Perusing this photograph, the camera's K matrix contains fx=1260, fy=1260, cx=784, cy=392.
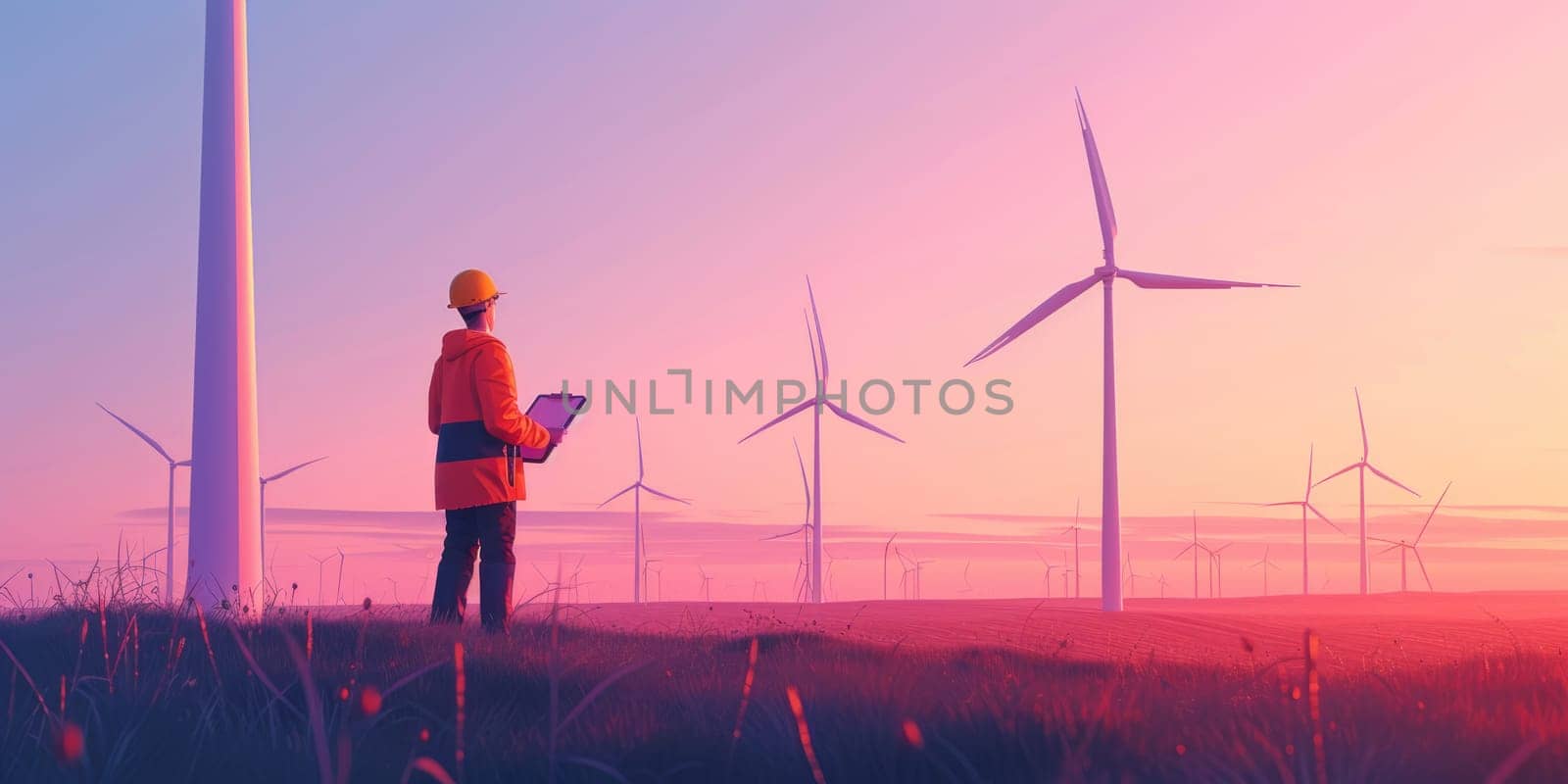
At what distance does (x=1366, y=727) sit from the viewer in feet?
15.0

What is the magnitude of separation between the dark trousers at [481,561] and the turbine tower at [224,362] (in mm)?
2804

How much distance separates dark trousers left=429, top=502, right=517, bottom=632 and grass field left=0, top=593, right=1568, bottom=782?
1.78 metres

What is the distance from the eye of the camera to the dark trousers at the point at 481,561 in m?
9.88

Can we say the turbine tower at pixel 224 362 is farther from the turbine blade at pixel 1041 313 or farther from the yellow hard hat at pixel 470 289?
the turbine blade at pixel 1041 313

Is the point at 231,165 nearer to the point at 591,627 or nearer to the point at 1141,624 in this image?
the point at 591,627

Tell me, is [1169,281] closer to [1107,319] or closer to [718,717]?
[1107,319]

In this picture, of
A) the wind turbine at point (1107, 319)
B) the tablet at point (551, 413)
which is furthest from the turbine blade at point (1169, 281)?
the tablet at point (551, 413)

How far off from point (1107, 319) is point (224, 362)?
60.7 feet

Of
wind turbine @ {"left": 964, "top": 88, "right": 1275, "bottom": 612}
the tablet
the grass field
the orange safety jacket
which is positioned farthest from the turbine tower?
wind turbine @ {"left": 964, "top": 88, "right": 1275, "bottom": 612}

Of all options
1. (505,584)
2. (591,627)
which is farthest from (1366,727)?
(591,627)

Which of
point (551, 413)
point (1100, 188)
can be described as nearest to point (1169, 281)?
point (1100, 188)

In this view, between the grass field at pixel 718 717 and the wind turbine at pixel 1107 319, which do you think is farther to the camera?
the wind turbine at pixel 1107 319

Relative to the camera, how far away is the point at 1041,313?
28.1 metres

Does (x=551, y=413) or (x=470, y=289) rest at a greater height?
(x=470, y=289)
